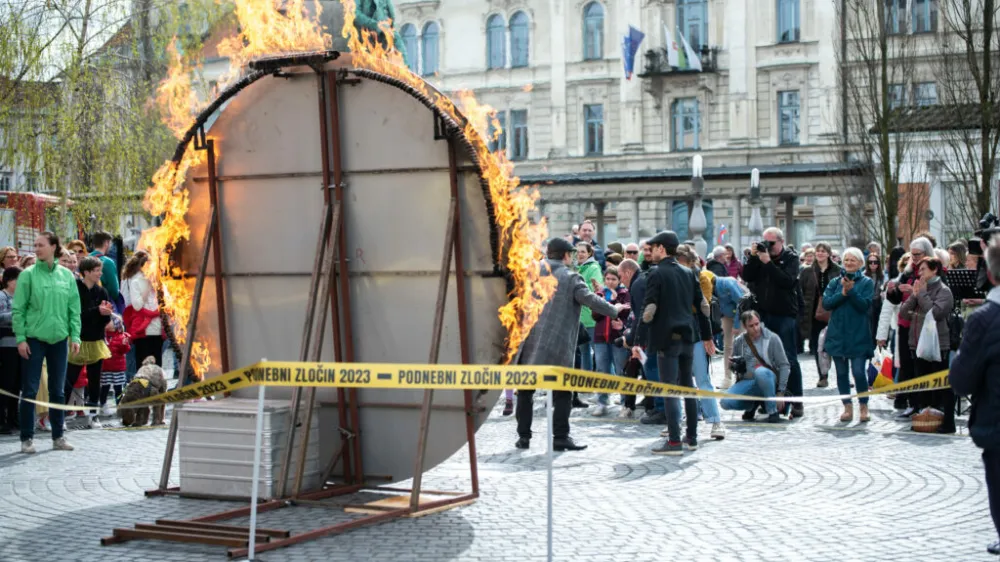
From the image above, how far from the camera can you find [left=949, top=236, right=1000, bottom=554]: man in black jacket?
7.23 m

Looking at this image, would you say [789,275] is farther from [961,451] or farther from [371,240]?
[371,240]

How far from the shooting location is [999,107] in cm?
2950

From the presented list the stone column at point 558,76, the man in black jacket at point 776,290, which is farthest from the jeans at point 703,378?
the stone column at point 558,76

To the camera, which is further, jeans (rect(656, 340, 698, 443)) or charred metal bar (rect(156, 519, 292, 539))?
jeans (rect(656, 340, 698, 443))

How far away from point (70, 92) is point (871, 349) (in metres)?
20.9

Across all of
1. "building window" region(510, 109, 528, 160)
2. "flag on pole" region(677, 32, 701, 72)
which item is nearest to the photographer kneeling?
"flag on pole" region(677, 32, 701, 72)

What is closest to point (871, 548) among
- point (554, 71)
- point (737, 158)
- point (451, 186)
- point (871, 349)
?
point (451, 186)

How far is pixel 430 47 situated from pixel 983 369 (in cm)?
5783

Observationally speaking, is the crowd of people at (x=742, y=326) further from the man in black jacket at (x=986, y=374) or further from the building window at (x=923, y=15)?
the building window at (x=923, y=15)

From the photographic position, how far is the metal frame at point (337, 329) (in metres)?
9.38

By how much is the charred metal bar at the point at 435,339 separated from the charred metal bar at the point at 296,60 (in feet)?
4.44

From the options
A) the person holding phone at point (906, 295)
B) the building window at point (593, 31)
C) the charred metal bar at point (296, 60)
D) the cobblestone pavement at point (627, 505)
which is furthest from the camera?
the building window at point (593, 31)

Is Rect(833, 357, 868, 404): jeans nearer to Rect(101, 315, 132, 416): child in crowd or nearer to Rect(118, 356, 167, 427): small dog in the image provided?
Rect(118, 356, 167, 427): small dog

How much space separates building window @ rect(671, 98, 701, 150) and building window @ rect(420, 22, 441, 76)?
12356 mm
